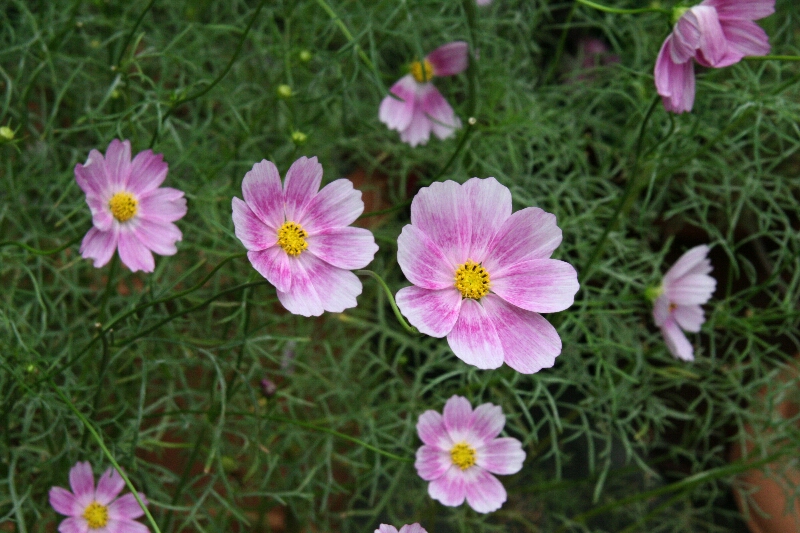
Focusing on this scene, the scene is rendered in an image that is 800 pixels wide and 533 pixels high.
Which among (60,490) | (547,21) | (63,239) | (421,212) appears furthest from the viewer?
(547,21)

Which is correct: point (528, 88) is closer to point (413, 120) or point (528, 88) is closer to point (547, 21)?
point (413, 120)

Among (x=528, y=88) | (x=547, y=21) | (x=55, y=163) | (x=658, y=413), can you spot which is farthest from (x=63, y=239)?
(x=547, y=21)

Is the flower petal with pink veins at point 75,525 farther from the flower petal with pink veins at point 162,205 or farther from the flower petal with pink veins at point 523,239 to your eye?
the flower petal with pink veins at point 523,239

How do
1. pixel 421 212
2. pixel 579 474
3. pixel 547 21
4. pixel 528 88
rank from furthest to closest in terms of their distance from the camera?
pixel 547 21
pixel 579 474
pixel 528 88
pixel 421 212

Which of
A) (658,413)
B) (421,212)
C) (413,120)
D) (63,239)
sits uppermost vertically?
(658,413)

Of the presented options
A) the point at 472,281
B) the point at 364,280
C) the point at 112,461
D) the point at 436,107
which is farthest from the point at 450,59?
the point at 112,461

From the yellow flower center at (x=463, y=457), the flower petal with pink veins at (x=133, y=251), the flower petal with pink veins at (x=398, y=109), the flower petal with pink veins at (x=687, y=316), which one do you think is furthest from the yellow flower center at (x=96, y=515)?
the flower petal with pink veins at (x=687, y=316)

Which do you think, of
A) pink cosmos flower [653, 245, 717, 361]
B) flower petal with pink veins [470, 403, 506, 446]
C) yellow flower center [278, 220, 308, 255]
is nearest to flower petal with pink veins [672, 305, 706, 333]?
pink cosmos flower [653, 245, 717, 361]
